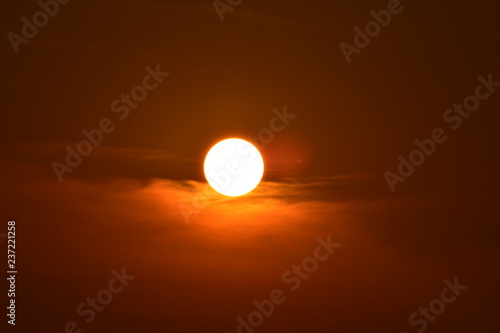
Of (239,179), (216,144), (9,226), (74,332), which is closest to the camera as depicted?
(239,179)

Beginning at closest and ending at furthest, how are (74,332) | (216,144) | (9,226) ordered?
(216,144)
(9,226)
(74,332)

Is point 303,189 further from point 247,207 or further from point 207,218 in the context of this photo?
point 207,218

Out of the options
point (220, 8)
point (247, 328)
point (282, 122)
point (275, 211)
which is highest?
point (220, 8)

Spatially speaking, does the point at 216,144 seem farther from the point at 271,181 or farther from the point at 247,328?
the point at 247,328

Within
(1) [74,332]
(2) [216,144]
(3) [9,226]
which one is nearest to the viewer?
(2) [216,144]

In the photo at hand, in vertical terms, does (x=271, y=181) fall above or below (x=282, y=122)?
below

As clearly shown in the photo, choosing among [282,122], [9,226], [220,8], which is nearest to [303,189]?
[282,122]

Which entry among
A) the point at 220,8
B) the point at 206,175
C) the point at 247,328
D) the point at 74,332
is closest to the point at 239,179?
the point at 206,175

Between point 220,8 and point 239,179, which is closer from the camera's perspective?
point 239,179

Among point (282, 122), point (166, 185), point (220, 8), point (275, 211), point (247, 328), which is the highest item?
point (220, 8)
